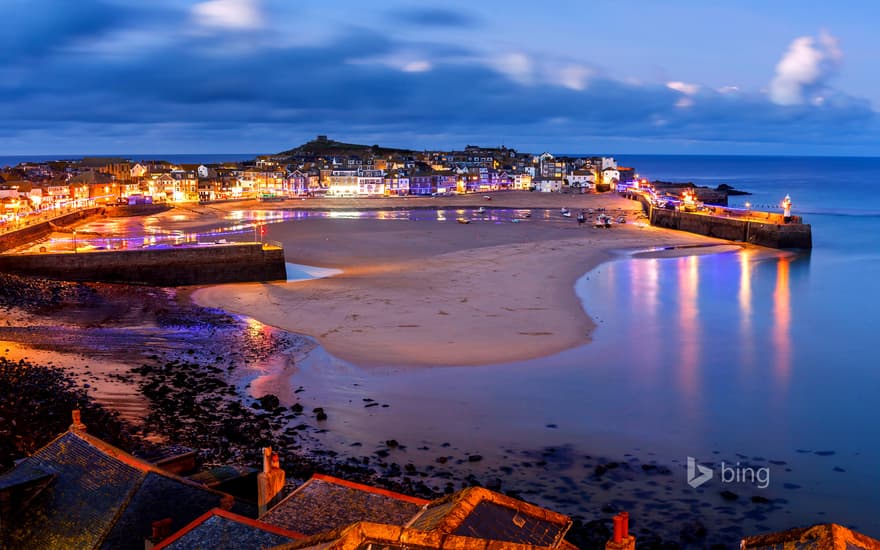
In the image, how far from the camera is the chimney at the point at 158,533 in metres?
7.00

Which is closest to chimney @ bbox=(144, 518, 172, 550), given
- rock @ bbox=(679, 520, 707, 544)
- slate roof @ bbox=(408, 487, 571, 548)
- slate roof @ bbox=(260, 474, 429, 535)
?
slate roof @ bbox=(260, 474, 429, 535)

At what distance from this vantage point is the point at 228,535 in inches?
256

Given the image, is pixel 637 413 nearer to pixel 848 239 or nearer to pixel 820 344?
pixel 820 344

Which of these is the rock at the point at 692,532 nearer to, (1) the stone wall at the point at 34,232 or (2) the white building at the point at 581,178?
(1) the stone wall at the point at 34,232

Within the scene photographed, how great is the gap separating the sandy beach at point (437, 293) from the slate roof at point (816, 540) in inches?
599

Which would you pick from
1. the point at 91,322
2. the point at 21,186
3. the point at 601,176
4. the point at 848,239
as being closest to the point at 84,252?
the point at 91,322

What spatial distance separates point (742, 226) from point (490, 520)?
52.8m

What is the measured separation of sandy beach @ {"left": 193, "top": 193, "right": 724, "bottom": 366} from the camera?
73.8ft

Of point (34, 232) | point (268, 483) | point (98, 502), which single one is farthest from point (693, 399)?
point (34, 232)

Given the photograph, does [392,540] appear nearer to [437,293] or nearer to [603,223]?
[437,293]

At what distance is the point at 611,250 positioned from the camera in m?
46.5

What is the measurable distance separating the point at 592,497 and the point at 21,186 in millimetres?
80271

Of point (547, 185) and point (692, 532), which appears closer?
point (692, 532)

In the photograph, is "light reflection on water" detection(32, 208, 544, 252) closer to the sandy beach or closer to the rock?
the sandy beach
